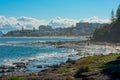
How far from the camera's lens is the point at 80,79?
25.0 m

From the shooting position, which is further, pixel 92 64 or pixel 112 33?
pixel 112 33

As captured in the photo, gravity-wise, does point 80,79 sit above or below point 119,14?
below

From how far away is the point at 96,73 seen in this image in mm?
25750

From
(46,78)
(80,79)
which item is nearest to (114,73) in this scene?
(80,79)

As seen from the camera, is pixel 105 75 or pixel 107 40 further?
pixel 107 40

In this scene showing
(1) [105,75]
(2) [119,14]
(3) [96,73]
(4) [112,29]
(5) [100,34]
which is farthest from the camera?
(5) [100,34]

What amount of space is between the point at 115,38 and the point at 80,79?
449ft

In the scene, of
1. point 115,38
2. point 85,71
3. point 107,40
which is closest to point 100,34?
point 107,40

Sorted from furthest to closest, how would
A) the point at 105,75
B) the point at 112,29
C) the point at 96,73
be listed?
1. the point at 112,29
2. the point at 96,73
3. the point at 105,75

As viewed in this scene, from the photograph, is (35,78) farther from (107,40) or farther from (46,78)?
(107,40)

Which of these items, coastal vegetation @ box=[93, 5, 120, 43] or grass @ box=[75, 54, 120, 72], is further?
coastal vegetation @ box=[93, 5, 120, 43]

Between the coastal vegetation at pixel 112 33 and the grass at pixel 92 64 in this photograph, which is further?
the coastal vegetation at pixel 112 33

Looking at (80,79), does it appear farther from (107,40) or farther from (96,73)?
(107,40)

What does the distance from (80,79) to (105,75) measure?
196cm
